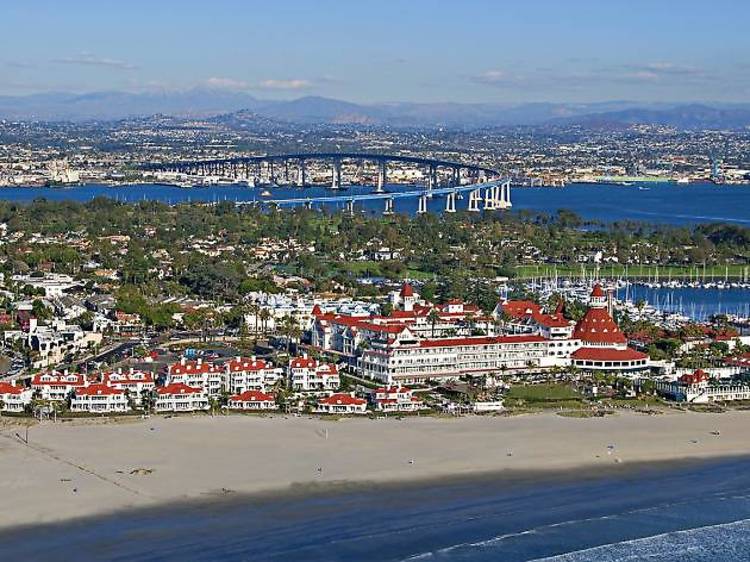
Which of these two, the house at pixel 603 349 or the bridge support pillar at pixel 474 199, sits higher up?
the house at pixel 603 349

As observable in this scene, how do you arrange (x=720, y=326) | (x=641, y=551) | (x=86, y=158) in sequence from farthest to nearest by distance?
(x=86, y=158)
(x=720, y=326)
(x=641, y=551)

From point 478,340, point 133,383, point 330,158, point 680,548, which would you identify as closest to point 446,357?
point 478,340

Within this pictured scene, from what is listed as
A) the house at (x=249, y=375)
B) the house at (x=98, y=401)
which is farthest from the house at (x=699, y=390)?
the house at (x=98, y=401)

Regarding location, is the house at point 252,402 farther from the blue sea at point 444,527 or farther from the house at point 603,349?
the house at point 603,349

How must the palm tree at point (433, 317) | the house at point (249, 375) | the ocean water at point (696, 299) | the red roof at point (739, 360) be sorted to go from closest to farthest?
the house at point (249, 375) < the red roof at point (739, 360) < the palm tree at point (433, 317) < the ocean water at point (696, 299)

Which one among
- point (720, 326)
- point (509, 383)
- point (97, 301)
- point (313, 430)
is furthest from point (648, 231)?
point (313, 430)

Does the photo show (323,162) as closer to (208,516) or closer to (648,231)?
(648,231)

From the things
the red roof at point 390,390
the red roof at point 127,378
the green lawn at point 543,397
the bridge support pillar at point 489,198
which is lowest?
the bridge support pillar at point 489,198

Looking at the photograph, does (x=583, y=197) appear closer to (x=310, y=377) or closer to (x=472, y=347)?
(x=472, y=347)
